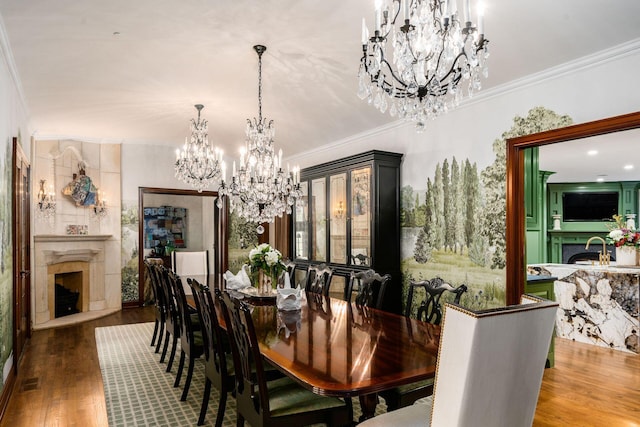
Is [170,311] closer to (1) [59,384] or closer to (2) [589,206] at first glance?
(1) [59,384]

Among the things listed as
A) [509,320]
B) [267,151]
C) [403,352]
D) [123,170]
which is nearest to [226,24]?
[267,151]

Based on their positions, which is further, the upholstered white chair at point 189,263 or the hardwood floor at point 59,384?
the upholstered white chair at point 189,263

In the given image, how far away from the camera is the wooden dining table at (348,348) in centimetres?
168

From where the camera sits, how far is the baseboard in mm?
2941

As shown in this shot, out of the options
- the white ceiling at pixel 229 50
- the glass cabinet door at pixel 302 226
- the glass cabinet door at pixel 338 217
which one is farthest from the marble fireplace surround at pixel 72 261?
the glass cabinet door at pixel 338 217

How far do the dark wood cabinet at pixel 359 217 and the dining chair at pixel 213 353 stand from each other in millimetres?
2363

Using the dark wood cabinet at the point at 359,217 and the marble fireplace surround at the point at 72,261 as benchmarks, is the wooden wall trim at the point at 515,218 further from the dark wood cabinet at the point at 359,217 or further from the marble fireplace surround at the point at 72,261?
the marble fireplace surround at the point at 72,261

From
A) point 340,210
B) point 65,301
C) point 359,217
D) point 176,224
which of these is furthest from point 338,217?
point 176,224

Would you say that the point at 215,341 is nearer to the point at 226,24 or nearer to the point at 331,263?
the point at 226,24

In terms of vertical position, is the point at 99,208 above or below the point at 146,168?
below

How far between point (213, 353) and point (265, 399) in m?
0.84

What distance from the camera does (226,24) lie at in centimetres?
288

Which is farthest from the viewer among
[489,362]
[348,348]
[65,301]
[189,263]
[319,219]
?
[65,301]

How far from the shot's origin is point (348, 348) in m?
2.09
